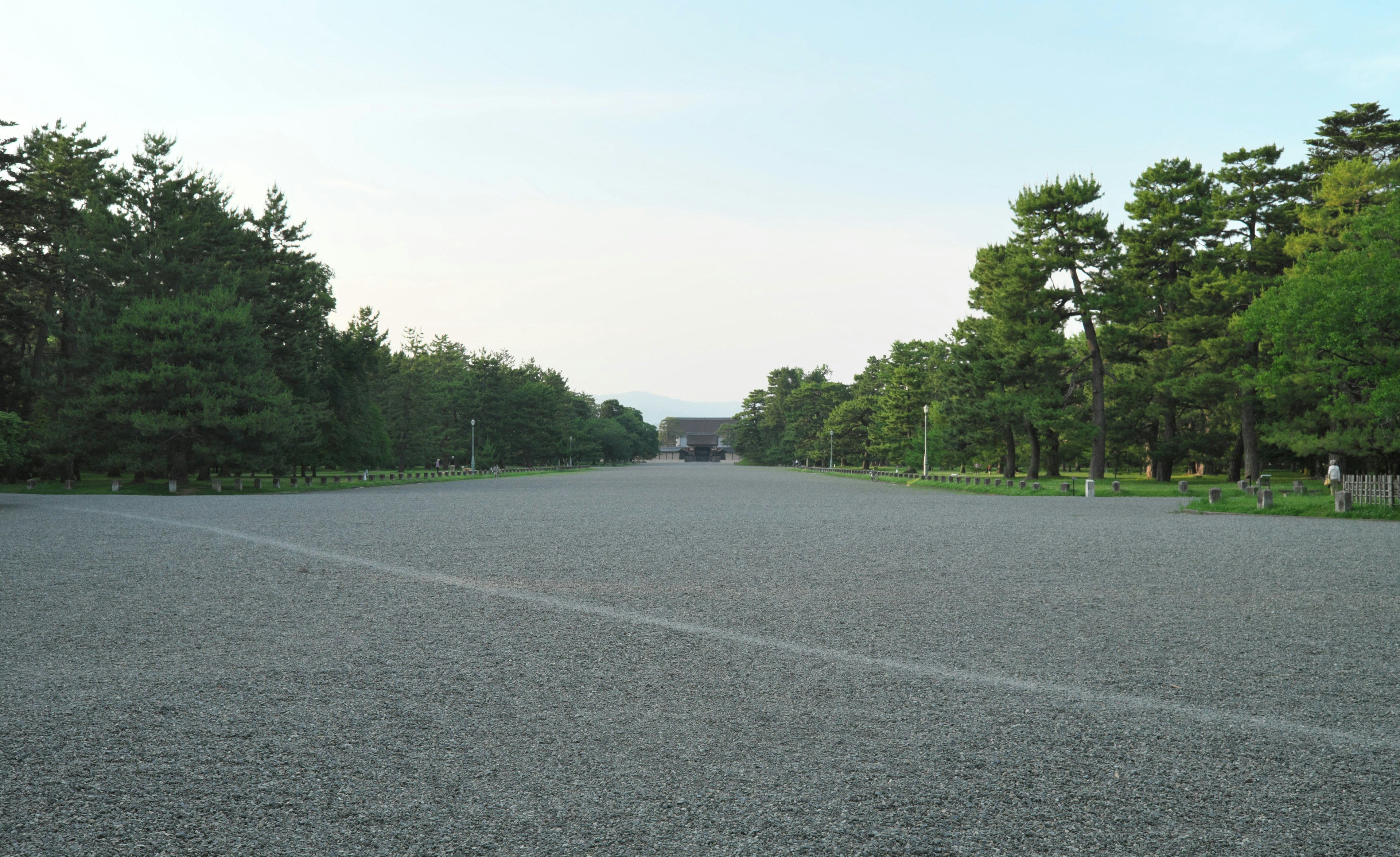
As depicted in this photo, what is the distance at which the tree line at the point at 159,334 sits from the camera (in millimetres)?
27609

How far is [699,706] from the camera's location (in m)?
4.54

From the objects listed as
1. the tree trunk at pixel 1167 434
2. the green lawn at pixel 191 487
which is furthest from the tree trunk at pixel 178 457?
the tree trunk at pixel 1167 434

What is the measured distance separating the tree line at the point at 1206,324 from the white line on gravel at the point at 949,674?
20.8 m

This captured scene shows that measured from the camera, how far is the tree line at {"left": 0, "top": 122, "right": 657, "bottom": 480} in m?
27.6

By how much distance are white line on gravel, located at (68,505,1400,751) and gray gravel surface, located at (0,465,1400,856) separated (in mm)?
34

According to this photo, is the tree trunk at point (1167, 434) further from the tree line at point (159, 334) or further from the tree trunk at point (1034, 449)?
the tree line at point (159, 334)

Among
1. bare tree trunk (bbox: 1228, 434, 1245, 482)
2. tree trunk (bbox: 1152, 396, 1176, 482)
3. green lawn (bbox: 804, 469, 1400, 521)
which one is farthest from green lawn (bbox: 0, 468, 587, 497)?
bare tree trunk (bbox: 1228, 434, 1245, 482)

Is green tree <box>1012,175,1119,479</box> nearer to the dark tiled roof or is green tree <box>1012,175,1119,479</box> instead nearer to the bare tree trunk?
the bare tree trunk

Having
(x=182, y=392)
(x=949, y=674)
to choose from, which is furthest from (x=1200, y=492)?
(x=182, y=392)

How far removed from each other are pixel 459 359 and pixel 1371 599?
275 ft

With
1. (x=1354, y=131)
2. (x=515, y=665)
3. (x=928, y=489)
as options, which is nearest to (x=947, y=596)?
(x=515, y=665)

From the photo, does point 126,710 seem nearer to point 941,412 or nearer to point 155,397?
point 155,397

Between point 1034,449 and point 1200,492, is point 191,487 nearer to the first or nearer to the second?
point 1034,449

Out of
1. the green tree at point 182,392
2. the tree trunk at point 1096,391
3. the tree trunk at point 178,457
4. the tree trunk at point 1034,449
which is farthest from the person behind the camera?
the tree trunk at point 1034,449
